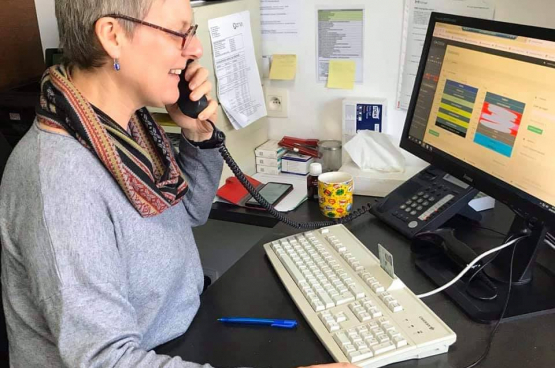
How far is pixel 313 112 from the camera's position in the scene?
1.79m

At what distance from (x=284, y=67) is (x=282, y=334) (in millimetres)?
1045

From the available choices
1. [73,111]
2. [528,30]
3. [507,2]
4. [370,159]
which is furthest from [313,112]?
[73,111]

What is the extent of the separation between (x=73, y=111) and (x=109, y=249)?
23cm

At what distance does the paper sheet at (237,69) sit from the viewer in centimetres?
156

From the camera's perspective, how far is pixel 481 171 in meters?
1.12

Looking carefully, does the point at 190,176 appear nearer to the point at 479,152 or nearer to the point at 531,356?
the point at 479,152

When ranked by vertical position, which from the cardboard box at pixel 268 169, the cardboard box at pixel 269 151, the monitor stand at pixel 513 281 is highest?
the cardboard box at pixel 269 151

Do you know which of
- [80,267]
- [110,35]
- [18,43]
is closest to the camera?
[80,267]

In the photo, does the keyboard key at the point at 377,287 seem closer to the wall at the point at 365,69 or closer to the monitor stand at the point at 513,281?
the monitor stand at the point at 513,281

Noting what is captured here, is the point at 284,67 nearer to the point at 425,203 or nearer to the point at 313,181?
the point at 313,181

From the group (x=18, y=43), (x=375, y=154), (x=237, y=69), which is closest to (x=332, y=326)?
(x=375, y=154)

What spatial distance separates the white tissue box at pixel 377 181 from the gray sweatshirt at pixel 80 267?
62 cm

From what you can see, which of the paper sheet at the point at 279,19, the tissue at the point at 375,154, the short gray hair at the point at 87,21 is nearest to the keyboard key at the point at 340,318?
the short gray hair at the point at 87,21

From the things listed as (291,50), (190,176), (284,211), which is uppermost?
(291,50)
